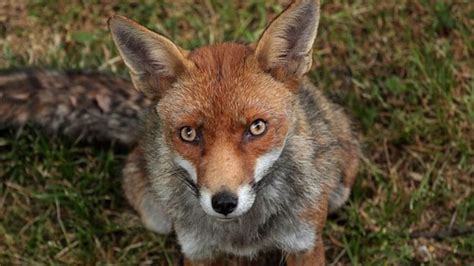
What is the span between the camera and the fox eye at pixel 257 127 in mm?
3866

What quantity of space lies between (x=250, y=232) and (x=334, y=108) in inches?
47.7

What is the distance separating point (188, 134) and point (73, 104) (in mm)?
1708

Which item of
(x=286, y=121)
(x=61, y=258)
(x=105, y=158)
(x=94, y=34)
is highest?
(x=286, y=121)

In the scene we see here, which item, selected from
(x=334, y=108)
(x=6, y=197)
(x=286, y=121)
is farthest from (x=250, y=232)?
(x=6, y=197)

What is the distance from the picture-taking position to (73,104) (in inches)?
213

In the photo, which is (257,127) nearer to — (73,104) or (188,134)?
(188,134)

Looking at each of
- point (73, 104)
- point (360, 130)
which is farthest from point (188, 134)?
point (360, 130)

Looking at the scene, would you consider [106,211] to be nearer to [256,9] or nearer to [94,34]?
[94,34]

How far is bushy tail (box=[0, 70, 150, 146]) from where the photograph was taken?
17.7 ft

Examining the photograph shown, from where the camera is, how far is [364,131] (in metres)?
5.96

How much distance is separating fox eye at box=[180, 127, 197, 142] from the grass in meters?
1.78

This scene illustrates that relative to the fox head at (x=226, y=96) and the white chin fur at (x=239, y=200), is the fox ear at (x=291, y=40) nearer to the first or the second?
the fox head at (x=226, y=96)

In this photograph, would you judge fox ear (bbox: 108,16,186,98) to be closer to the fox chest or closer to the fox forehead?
the fox forehead

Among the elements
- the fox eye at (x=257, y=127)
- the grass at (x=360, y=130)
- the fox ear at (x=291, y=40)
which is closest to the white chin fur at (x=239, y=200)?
the fox eye at (x=257, y=127)
